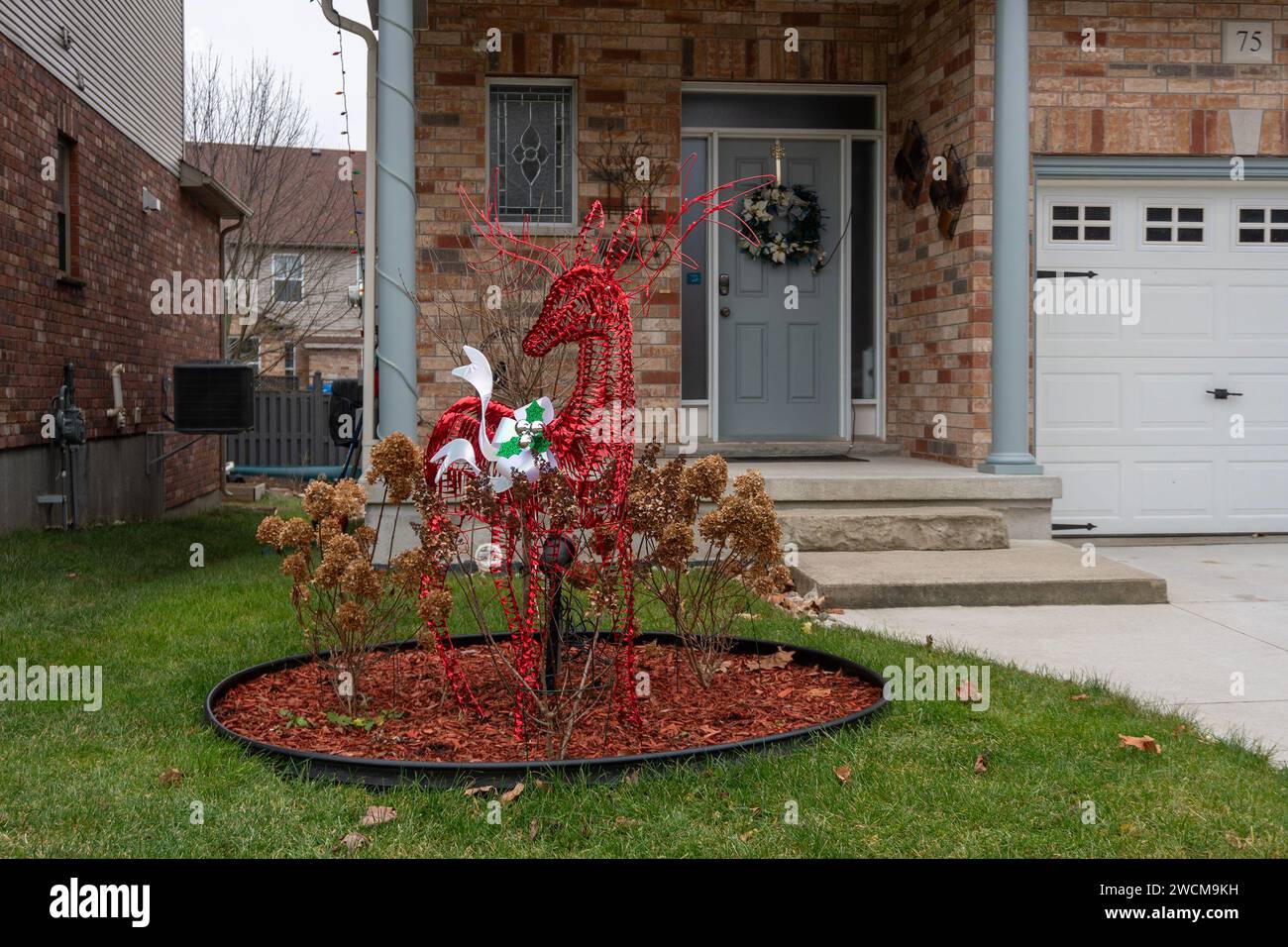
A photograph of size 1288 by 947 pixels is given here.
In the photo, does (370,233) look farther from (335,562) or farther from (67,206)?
(67,206)

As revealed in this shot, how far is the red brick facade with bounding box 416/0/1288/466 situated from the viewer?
8430 millimetres

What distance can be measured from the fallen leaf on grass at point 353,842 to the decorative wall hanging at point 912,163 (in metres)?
7.26

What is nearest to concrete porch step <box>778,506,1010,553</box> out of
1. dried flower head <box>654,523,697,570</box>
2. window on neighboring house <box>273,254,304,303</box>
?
dried flower head <box>654,523,697,570</box>

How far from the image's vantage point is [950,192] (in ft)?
28.0

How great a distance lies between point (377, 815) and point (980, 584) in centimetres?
392

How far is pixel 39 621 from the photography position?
220 inches

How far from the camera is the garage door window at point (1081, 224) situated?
28.5ft

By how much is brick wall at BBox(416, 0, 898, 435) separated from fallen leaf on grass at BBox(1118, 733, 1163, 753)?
5.66m

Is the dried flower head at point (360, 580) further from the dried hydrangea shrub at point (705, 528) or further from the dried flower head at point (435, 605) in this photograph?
the dried hydrangea shrub at point (705, 528)

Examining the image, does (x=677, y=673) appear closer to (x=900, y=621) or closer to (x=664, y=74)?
(x=900, y=621)

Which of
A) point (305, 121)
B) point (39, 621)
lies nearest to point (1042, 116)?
point (39, 621)

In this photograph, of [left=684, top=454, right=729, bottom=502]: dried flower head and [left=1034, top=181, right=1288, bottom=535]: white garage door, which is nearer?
[left=684, top=454, right=729, bottom=502]: dried flower head

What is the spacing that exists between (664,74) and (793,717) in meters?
6.37
